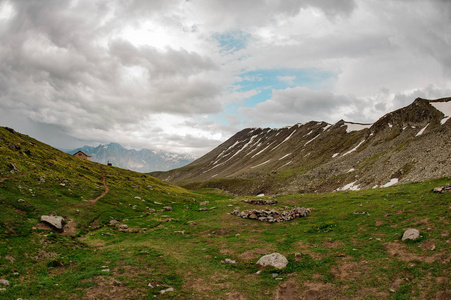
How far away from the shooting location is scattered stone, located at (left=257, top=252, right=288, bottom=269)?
19125mm

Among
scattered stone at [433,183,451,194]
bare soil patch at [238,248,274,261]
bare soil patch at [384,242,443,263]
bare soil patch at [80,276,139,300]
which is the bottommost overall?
bare soil patch at [238,248,274,261]

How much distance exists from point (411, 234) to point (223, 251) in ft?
54.9

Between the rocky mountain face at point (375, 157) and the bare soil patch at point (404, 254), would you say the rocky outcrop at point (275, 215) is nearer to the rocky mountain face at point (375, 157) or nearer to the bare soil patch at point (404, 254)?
the bare soil patch at point (404, 254)

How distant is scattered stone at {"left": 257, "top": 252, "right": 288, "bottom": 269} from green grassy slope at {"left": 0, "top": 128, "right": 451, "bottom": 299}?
52 centimetres

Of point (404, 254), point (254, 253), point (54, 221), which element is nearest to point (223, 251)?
point (254, 253)

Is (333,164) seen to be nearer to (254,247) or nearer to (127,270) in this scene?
(254,247)

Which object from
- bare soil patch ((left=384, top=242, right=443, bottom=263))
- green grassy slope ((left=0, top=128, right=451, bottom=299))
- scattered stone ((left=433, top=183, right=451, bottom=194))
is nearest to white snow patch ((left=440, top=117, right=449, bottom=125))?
green grassy slope ((left=0, top=128, right=451, bottom=299))

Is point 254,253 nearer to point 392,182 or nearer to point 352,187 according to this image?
point 392,182

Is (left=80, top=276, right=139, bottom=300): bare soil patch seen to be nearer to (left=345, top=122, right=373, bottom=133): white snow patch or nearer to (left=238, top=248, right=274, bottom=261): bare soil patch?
(left=238, top=248, right=274, bottom=261): bare soil patch

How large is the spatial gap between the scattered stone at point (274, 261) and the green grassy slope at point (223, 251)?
0.52 meters

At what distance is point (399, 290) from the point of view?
1402 cm

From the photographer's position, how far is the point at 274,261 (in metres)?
19.5

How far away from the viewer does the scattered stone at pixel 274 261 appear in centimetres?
1912

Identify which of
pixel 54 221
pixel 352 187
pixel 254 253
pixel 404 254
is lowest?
pixel 254 253
